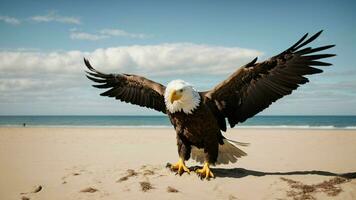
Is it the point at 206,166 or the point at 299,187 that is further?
the point at 206,166

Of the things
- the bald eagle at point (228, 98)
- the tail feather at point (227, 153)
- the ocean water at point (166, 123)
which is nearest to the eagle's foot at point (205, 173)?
the bald eagle at point (228, 98)

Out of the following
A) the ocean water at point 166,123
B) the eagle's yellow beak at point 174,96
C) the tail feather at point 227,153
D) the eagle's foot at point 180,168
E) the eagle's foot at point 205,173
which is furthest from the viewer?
the ocean water at point 166,123

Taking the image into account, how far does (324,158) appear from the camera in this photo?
8859mm

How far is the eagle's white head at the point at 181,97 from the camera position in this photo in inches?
192

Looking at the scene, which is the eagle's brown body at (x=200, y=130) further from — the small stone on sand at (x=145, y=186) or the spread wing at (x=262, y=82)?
the small stone on sand at (x=145, y=186)

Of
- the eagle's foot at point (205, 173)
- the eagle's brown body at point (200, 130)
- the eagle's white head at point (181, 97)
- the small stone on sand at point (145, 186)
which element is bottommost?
the small stone on sand at point (145, 186)

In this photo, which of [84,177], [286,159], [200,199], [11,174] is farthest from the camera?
[286,159]

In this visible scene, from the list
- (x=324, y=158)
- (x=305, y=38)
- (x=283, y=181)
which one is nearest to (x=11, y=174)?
(x=283, y=181)

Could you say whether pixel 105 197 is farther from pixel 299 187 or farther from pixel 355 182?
pixel 355 182

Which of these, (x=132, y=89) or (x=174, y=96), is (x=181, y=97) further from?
(x=132, y=89)

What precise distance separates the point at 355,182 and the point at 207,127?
92.3 inches

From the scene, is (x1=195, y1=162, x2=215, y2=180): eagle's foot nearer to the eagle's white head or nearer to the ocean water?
the eagle's white head

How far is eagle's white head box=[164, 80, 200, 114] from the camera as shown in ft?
16.0

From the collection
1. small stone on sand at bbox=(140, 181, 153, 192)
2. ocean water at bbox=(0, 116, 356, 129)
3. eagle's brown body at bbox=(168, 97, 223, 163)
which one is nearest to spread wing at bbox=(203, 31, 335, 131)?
eagle's brown body at bbox=(168, 97, 223, 163)
